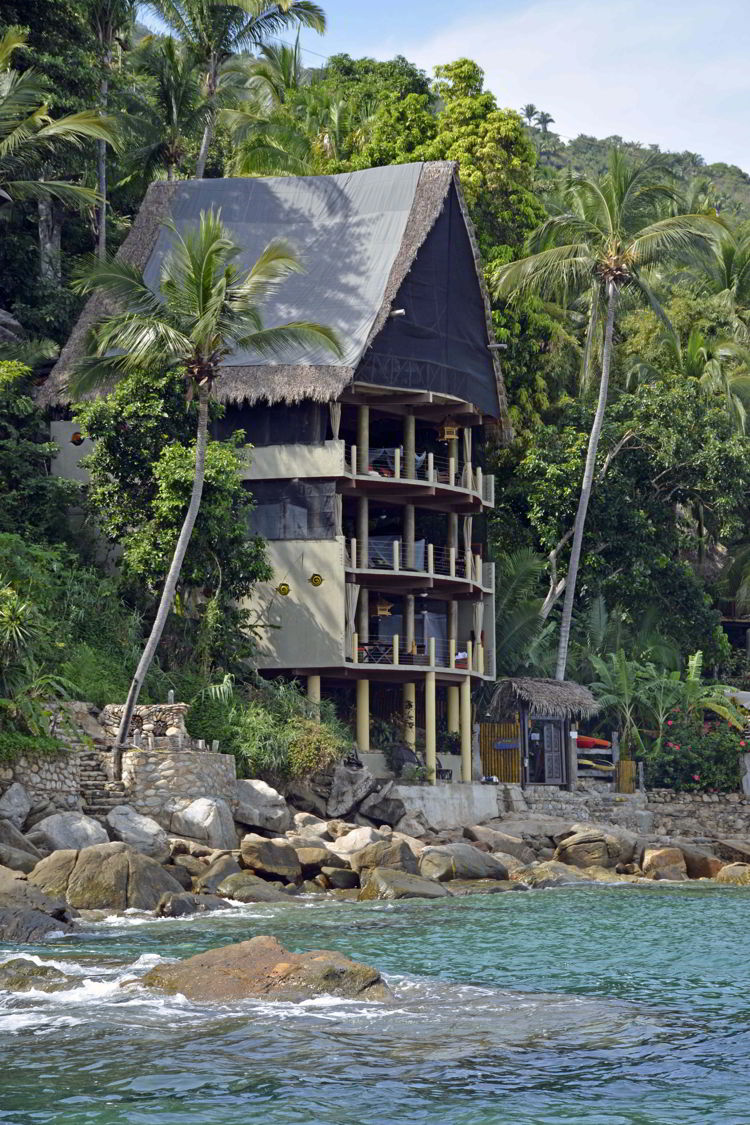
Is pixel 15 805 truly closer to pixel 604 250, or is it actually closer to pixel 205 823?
pixel 205 823

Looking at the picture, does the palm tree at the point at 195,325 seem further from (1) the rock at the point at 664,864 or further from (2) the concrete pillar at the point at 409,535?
(1) the rock at the point at 664,864

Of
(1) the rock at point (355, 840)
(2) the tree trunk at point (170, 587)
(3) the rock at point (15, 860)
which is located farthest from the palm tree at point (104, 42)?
(3) the rock at point (15, 860)

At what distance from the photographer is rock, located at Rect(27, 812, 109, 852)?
2466 cm

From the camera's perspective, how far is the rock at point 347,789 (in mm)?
31578

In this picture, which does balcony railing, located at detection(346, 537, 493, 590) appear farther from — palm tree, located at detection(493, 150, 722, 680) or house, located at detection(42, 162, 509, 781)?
palm tree, located at detection(493, 150, 722, 680)

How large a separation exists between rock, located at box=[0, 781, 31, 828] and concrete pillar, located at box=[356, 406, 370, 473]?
1322cm

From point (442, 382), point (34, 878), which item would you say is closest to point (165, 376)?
point (442, 382)

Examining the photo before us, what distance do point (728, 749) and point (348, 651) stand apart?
12.9m

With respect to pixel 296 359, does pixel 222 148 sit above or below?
above

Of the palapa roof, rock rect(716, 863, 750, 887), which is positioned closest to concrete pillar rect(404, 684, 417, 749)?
the palapa roof

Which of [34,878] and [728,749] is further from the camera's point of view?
[728,749]

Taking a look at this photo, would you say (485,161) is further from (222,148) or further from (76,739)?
(76,739)

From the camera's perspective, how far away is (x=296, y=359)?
35.8 m

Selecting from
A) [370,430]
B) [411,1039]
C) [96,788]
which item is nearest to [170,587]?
[96,788]
